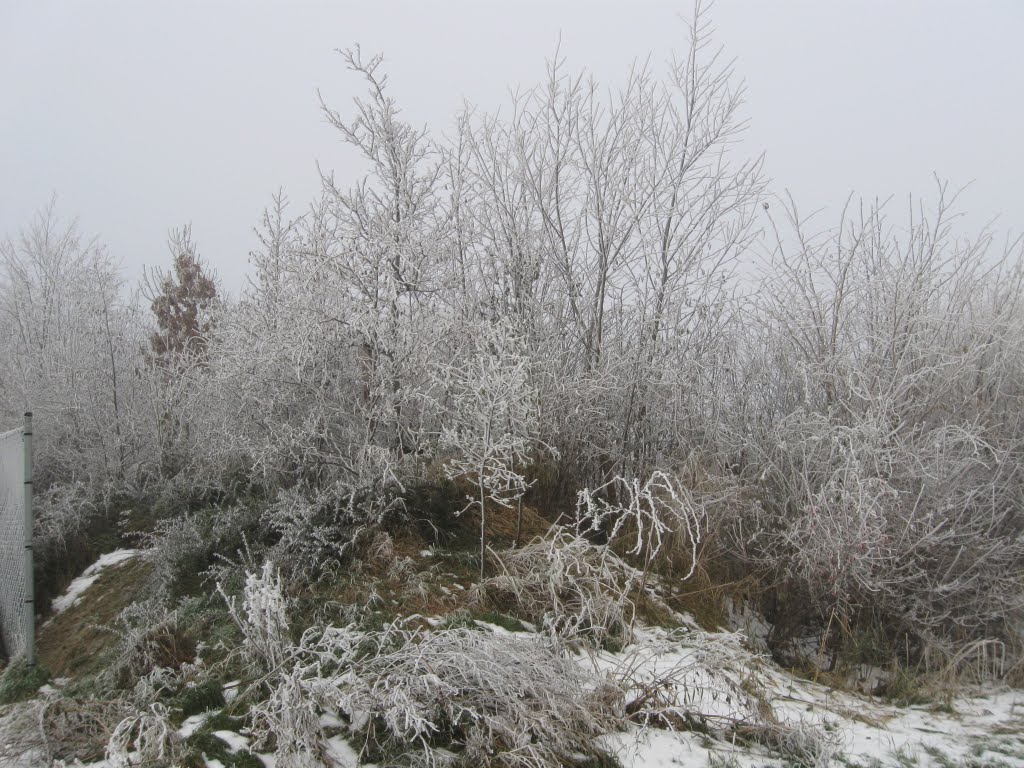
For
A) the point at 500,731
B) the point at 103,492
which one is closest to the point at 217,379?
the point at 103,492

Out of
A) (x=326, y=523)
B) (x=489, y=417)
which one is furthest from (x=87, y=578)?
(x=489, y=417)

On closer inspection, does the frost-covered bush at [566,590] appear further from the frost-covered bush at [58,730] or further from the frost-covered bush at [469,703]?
the frost-covered bush at [58,730]

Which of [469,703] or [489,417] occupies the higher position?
[489,417]

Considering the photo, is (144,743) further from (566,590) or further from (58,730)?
(566,590)

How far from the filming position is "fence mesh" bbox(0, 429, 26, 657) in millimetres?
5445

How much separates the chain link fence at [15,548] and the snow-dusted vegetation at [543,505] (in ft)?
1.10

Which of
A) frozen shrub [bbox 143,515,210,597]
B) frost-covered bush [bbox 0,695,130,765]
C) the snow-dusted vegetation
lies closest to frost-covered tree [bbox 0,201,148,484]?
the snow-dusted vegetation

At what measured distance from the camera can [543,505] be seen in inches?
268

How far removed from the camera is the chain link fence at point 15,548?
5.19 m

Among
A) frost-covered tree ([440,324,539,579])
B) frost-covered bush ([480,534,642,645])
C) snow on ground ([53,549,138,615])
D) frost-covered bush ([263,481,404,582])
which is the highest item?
frost-covered tree ([440,324,539,579])

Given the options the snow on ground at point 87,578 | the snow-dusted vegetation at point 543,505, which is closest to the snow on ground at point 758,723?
the snow-dusted vegetation at point 543,505

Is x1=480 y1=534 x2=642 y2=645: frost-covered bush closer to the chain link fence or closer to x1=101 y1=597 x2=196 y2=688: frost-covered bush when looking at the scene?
x1=101 y1=597 x2=196 y2=688: frost-covered bush

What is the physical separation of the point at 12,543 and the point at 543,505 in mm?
4324

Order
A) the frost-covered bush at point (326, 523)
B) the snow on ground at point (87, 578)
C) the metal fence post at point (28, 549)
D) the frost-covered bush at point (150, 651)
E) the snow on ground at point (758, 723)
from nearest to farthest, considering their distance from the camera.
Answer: the snow on ground at point (758, 723) < the frost-covered bush at point (150, 651) < the metal fence post at point (28, 549) < the frost-covered bush at point (326, 523) < the snow on ground at point (87, 578)
